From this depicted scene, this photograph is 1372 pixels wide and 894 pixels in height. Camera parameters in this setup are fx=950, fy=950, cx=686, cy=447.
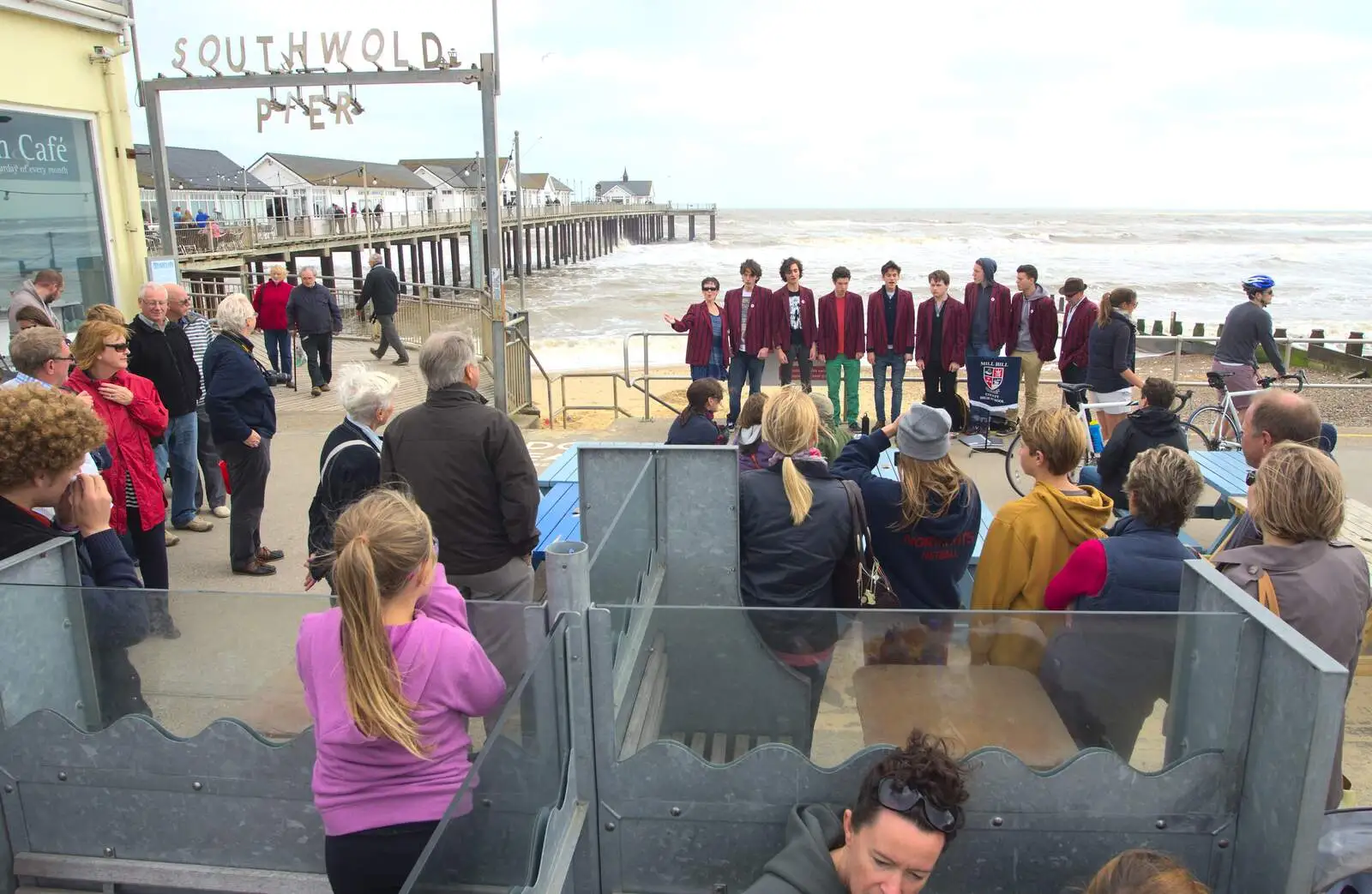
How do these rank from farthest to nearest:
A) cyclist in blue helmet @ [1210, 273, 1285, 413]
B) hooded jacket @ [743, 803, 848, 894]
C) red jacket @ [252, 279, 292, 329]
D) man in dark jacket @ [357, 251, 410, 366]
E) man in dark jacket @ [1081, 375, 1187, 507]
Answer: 1. man in dark jacket @ [357, 251, 410, 366]
2. red jacket @ [252, 279, 292, 329]
3. cyclist in blue helmet @ [1210, 273, 1285, 413]
4. man in dark jacket @ [1081, 375, 1187, 507]
5. hooded jacket @ [743, 803, 848, 894]

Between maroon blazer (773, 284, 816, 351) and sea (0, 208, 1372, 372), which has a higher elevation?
maroon blazer (773, 284, 816, 351)

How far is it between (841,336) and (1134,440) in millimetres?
4374

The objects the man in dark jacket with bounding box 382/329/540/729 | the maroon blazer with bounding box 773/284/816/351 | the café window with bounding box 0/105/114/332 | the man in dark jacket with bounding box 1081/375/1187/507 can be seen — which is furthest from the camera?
the maroon blazer with bounding box 773/284/816/351

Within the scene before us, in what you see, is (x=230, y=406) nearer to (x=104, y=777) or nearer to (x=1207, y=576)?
(x=104, y=777)

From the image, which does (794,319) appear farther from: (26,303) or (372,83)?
(26,303)

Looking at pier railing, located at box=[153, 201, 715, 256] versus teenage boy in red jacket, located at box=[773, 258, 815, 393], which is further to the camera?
pier railing, located at box=[153, 201, 715, 256]

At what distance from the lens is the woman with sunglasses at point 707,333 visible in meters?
8.84

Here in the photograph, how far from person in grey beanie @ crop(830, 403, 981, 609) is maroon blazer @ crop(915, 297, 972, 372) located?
5413 millimetres

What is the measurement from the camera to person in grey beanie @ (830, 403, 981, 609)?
3.13 meters

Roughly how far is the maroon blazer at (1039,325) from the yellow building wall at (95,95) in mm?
7939

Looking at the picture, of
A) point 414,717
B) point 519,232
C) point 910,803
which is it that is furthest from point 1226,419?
point 519,232

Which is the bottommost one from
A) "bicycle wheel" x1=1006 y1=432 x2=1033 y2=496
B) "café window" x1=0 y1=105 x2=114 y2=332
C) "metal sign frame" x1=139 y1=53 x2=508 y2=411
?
"bicycle wheel" x1=1006 y1=432 x2=1033 y2=496

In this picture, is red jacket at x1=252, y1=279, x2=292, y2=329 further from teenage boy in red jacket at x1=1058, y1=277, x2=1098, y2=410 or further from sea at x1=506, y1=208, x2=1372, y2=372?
teenage boy in red jacket at x1=1058, y1=277, x2=1098, y2=410

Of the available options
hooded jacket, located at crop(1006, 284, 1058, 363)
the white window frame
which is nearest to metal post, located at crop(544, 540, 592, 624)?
hooded jacket, located at crop(1006, 284, 1058, 363)
